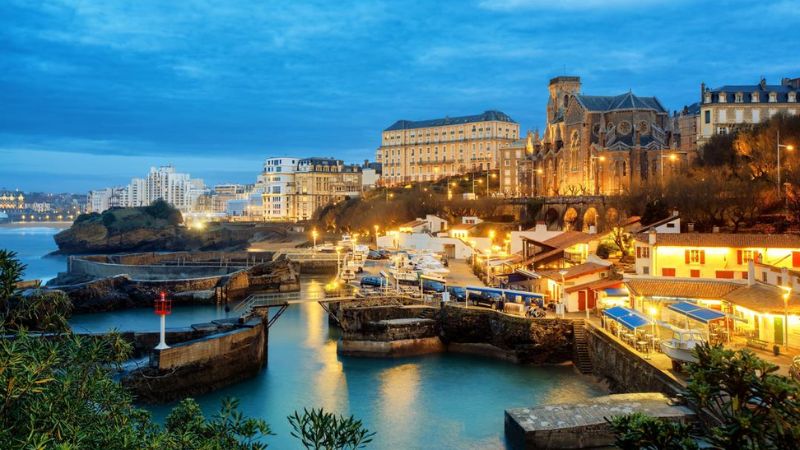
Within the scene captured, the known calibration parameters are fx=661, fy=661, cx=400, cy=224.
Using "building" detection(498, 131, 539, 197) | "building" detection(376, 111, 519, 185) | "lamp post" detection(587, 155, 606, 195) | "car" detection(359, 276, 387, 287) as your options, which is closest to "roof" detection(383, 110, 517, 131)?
"building" detection(376, 111, 519, 185)

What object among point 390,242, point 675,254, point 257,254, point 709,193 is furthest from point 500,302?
point 257,254

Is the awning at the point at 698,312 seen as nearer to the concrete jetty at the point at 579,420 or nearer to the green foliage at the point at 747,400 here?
the concrete jetty at the point at 579,420

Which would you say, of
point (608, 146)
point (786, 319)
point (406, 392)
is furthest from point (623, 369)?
point (608, 146)

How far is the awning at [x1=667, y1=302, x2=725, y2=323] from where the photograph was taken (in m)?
22.5

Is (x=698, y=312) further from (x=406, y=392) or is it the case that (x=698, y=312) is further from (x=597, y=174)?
(x=597, y=174)

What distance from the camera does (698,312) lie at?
23219 mm

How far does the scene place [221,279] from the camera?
5212cm

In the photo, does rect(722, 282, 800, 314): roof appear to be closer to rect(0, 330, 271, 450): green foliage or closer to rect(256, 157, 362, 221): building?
rect(0, 330, 271, 450): green foliage

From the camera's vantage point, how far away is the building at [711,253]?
2842 centimetres

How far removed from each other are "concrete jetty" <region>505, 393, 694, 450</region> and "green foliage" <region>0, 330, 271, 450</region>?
10.6 m

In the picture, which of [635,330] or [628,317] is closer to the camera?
[635,330]

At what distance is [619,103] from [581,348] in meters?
54.2

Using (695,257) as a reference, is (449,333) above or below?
below

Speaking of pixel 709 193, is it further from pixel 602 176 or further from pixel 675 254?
pixel 602 176
